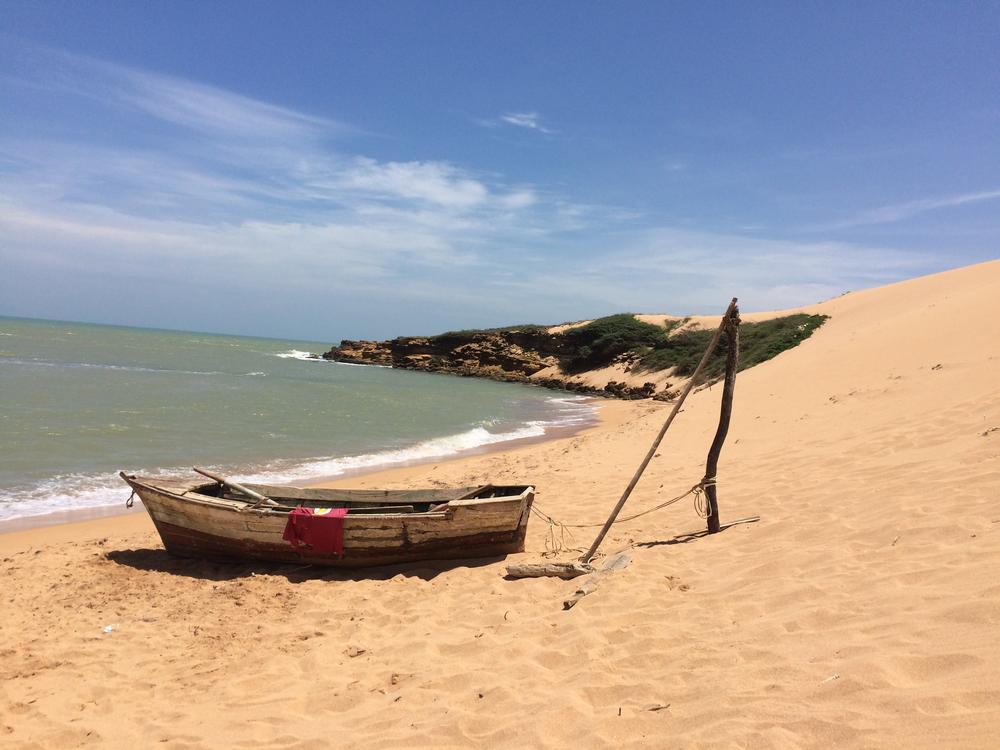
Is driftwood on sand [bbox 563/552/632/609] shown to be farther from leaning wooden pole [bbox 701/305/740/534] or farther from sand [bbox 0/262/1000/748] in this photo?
leaning wooden pole [bbox 701/305/740/534]

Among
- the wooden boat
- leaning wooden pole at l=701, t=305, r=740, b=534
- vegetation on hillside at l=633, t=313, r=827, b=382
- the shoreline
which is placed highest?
vegetation on hillside at l=633, t=313, r=827, b=382

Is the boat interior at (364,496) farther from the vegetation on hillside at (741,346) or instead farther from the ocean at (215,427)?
the vegetation on hillside at (741,346)

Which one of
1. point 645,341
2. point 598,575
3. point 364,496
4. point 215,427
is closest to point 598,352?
point 645,341

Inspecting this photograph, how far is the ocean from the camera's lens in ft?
41.8

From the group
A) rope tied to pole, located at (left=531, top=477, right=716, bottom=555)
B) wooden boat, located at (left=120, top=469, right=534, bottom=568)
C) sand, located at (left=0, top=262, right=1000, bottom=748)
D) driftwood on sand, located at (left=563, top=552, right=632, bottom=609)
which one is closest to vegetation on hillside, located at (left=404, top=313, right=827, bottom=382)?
rope tied to pole, located at (left=531, top=477, right=716, bottom=555)

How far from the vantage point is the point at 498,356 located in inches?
2062

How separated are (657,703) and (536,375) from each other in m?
45.6

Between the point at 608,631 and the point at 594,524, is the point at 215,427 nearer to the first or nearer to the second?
the point at 594,524

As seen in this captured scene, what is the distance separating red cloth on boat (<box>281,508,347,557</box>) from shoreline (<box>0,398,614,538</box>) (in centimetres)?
450

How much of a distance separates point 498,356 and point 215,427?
35.1m

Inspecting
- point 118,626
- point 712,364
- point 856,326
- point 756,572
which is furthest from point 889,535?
point 712,364

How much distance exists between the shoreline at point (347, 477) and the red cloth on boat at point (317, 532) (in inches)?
177

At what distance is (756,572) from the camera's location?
524 centimetres

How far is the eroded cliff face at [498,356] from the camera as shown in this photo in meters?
48.0
